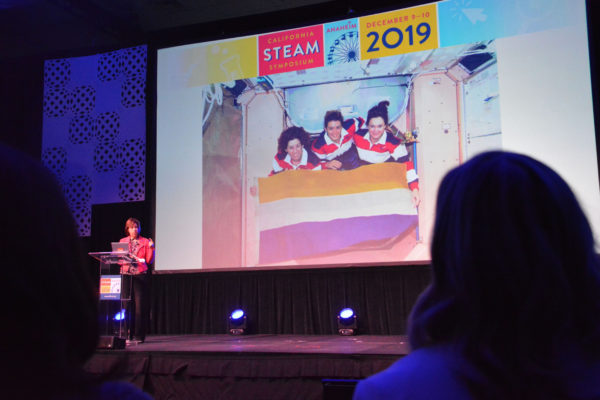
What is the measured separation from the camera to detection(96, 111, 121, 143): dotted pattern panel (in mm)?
6562

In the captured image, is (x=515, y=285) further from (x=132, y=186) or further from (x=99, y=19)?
(x=99, y=19)

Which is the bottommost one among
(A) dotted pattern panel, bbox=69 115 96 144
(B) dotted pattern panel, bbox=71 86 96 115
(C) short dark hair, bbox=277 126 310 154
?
(C) short dark hair, bbox=277 126 310 154

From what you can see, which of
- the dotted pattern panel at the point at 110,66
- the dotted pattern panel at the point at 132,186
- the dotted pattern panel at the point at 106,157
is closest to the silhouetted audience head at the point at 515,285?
the dotted pattern panel at the point at 132,186

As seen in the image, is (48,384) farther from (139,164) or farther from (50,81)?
(50,81)

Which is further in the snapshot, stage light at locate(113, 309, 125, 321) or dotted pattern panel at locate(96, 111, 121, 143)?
dotted pattern panel at locate(96, 111, 121, 143)

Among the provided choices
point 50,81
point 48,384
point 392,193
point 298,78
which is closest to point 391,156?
point 392,193

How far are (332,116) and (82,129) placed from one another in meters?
3.15

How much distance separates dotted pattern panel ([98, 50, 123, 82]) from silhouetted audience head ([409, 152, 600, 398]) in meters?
6.45

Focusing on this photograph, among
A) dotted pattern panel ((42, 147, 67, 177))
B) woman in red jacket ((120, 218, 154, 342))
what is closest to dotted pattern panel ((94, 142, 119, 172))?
dotted pattern panel ((42, 147, 67, 177))

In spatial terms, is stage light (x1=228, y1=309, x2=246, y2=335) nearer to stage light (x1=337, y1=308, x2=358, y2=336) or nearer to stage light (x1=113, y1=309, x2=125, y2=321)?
stage light (x1=337, y1=308, x2=358, y2=336)

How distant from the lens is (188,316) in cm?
624

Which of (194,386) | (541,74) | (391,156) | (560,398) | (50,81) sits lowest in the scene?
Result: (194,386)

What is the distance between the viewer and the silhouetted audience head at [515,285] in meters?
0.67

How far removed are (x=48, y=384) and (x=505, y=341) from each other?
19.9 inches
